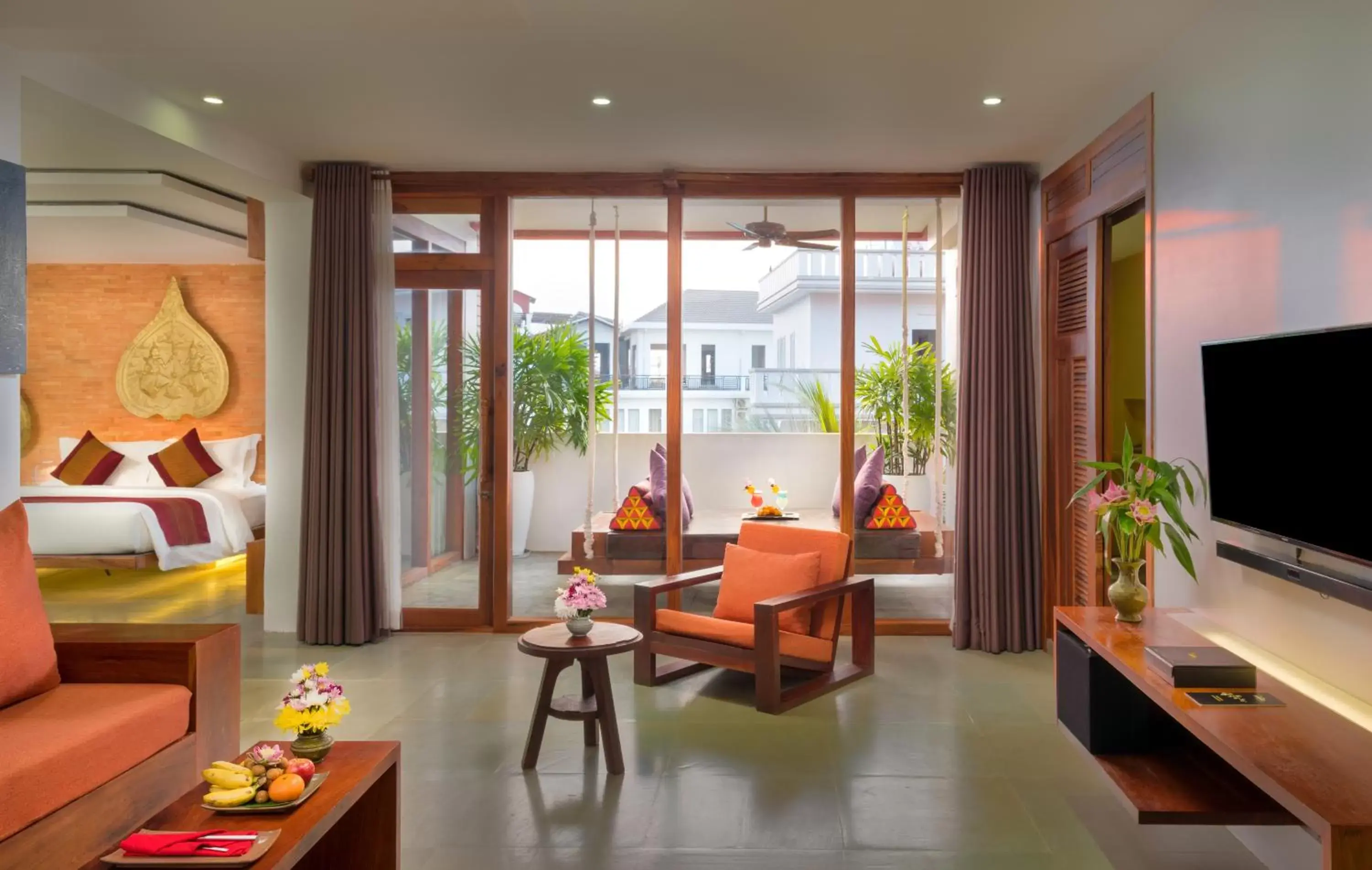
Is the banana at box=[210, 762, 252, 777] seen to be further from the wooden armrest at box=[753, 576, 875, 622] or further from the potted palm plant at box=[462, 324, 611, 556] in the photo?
the potted palm plant at box=[462, 324, 611, 556]

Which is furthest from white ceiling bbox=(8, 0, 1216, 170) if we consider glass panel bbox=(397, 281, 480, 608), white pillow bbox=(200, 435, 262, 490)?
white pillow bbox=(200, 435, 262, 490)

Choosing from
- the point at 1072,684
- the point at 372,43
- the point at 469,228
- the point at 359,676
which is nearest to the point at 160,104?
the point at 372,43

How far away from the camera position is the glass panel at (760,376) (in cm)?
801

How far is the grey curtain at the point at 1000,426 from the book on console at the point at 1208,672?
2741 mm

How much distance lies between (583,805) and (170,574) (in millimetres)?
5722

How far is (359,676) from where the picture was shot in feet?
15.9

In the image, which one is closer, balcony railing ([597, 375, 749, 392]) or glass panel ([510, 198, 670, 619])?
glass panel ([510, 198, 670, 619])

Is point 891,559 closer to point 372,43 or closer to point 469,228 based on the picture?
point 469,228

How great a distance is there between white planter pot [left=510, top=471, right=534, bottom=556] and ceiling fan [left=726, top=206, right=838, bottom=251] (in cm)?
278

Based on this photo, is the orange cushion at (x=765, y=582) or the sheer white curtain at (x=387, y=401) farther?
the sheer white curtain at (x=387, y=401)

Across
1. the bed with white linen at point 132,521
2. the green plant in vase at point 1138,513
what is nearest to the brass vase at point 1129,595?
the green plant in vase at point 1138,513

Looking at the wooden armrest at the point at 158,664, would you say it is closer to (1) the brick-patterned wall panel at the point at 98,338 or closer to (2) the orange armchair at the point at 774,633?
(2) the orange armchair at the point at 774,633

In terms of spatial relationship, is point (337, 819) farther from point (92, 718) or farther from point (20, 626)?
point (20, 626)

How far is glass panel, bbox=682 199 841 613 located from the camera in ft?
26.3
